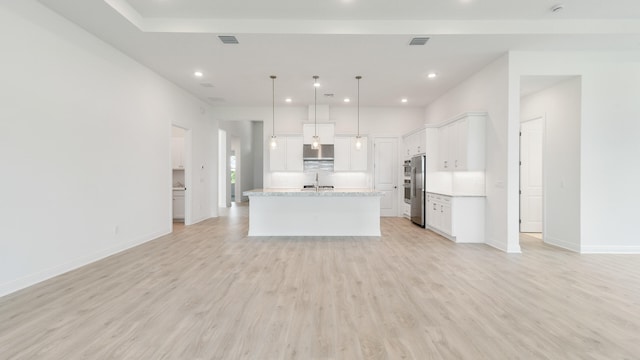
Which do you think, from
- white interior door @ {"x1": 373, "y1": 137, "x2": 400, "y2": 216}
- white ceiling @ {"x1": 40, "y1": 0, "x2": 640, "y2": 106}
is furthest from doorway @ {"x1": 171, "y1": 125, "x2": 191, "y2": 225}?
white interior door @ {"x1": 373, "y1": 137, "x2": 400, "y2": 216}

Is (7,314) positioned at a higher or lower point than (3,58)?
lower

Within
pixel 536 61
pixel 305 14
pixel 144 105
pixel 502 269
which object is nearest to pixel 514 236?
pixel 502 269

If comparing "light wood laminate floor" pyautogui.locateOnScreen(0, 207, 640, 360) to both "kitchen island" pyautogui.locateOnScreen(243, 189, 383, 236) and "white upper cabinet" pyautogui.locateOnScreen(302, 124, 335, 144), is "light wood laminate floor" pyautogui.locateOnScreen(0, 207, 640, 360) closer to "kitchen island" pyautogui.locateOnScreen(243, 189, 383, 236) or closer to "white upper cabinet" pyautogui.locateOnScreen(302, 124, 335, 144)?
"kitchen island" pyautogui.locateOnScreen(243, 189, 383, 236)

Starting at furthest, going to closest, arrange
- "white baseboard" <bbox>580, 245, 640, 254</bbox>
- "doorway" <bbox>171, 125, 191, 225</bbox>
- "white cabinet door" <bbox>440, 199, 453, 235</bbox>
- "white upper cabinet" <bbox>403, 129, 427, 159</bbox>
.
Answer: "doorway" <bbox>171, 125, 191, 225</bbox>
"white upper cabinet" <bbox>403, 129, 427, 159</bbox>
"white cabinet door" <bbox>440, 199, 453, 235</bbox>
"white baseboard" <bbox>580, 245, 640, 254</bbox>

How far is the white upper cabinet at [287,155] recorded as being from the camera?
888 cm

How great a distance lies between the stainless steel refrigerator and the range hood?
230 cm

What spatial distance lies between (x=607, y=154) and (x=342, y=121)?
5.99 m

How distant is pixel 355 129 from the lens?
9133 millimetres

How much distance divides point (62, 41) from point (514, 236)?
23.4ft

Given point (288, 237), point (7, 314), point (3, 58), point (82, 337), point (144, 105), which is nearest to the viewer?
point (82, 337)

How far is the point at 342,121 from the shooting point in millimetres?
9148

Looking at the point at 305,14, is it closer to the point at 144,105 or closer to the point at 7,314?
the point at 144,105

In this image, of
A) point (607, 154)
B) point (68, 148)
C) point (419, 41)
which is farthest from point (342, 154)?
point (68, 148)

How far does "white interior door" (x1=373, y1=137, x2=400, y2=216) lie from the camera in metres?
9.23
